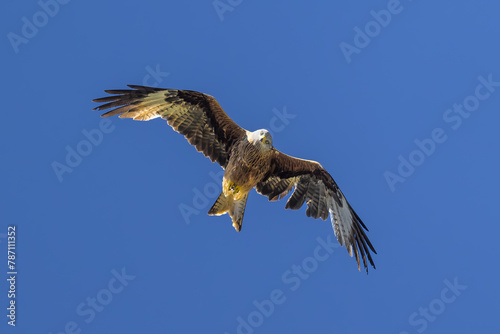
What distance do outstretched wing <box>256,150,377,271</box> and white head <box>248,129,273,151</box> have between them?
120cm

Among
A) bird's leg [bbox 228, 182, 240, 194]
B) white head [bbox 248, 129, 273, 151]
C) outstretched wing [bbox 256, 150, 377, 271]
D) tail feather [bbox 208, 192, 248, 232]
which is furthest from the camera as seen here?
outstretched wing [bbox 256, 150, 377, 271]

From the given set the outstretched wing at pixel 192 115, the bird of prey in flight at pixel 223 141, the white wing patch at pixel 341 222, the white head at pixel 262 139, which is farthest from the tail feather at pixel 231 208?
the white wing patch at pixel 341 222

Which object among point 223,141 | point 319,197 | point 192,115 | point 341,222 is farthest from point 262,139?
point 341,222

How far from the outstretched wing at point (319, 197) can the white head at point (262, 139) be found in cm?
120

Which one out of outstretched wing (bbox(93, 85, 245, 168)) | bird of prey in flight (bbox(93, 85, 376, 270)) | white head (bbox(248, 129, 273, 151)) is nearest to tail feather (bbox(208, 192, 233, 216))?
bird of prey in flight (bbox(93, 85, 376, 270))

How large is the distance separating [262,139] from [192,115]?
1475 millimetres

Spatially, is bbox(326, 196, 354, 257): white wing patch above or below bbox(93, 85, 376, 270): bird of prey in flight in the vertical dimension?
below

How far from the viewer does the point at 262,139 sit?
53.9 ft

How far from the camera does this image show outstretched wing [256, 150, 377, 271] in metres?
17.8

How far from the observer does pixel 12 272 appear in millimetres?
18344

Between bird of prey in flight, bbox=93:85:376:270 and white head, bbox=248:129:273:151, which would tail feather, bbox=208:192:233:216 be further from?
white head, bbox=248:129:273:151

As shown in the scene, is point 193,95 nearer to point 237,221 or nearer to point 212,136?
point 212,136

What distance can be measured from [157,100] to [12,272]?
457 cm

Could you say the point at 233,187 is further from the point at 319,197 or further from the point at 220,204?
the point at 319,197
